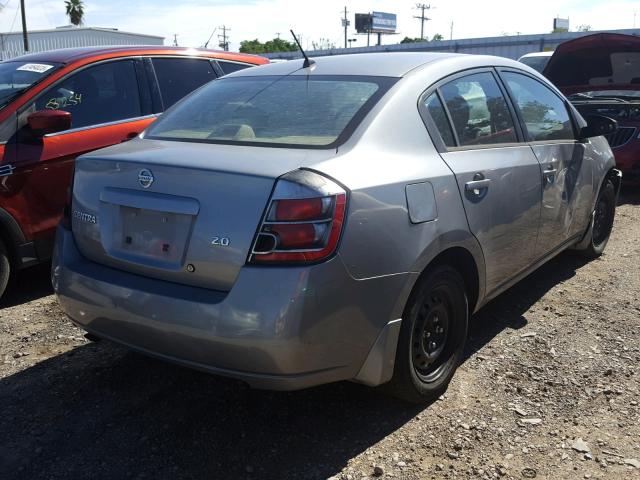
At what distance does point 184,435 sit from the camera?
2926 millimetres

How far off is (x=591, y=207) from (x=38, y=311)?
13.5ft

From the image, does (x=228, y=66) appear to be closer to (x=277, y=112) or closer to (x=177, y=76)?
(x=177, y=76)

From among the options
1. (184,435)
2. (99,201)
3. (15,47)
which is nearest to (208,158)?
(99,201)

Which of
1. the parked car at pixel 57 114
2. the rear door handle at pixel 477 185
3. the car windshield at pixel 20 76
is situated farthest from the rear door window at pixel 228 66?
the rear door handle at pixel 477 185

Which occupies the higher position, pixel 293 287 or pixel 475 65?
pixel 475 65

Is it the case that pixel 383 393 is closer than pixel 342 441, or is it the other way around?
pixel 342 441

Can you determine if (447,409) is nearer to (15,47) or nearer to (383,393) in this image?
(383,393)

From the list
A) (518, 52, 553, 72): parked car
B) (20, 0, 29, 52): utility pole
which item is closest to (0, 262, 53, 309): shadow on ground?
(518, 52, 553, 72): parked car

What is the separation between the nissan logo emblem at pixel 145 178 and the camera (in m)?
2.73

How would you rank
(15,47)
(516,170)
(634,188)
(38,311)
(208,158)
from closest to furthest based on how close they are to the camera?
Answer: (208,158), (516,170), (38,311), (634,188), (15,47)

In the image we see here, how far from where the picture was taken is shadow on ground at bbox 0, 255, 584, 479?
271 centimetres

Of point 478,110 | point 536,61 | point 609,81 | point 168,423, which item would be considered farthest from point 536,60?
point 168,423

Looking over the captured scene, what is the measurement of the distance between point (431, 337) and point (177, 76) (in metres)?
3.67

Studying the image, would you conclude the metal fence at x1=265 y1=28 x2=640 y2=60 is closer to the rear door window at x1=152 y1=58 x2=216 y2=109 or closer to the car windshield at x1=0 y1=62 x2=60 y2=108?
the rear door window at x1=152 y1=58 x2=216 y2=109
